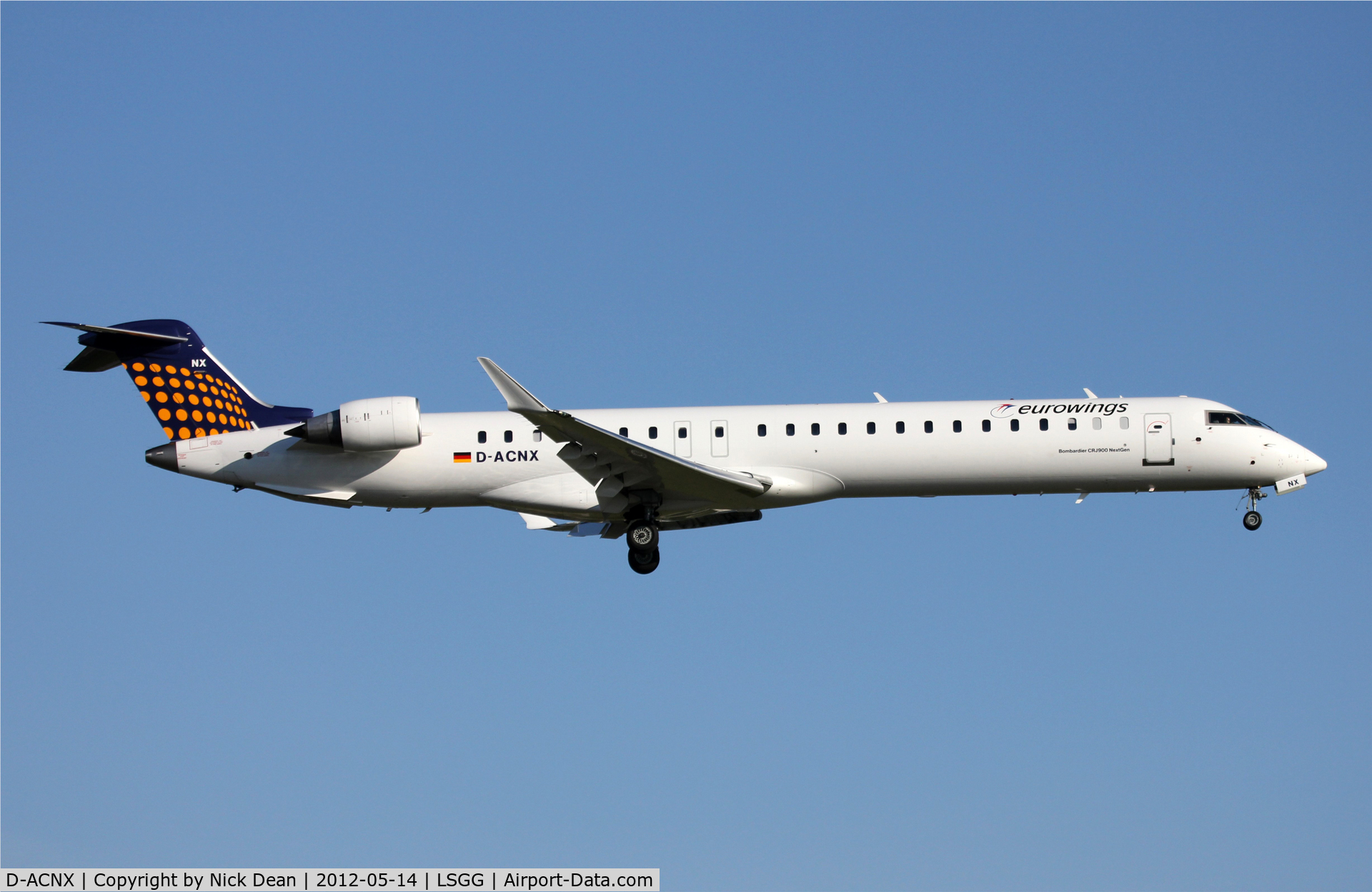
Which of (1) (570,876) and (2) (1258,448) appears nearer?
(1) (570,876)

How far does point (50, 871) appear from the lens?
69.5 feet

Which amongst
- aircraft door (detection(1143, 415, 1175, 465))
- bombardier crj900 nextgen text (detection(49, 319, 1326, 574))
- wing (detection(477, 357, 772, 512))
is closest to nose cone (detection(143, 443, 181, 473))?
bombardier crj900 nextgen text (detection(49, 319, 1326, 574))

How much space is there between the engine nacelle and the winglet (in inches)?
140

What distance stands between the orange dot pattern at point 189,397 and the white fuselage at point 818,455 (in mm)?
356

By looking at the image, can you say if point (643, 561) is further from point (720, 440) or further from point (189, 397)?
point (189, 397)

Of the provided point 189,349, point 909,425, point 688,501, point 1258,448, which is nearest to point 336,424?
point 189,349

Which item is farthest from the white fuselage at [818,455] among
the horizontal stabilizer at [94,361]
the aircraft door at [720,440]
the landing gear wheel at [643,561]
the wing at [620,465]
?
the horizontal stabilizer at [94,361]

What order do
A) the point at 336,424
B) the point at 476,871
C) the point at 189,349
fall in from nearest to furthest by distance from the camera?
the point at 476,871 < the point at 336,424 < the point at 189,349

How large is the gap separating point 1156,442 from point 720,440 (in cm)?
800

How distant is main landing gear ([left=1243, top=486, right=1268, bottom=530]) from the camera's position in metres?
27.5

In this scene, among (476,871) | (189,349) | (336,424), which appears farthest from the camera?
Answer: (189,349)

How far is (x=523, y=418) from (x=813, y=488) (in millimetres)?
5510

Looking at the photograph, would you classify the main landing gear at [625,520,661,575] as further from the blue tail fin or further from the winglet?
the blue tail fin

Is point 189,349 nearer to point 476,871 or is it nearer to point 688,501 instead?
point 688,501
